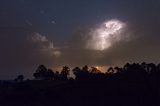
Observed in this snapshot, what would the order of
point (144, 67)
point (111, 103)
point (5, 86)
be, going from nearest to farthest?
point (111, 103), point (144, 67), point (5, 86)

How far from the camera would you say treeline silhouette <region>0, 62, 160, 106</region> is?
14088 centimetres

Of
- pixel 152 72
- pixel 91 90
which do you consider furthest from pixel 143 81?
pixel 91 90

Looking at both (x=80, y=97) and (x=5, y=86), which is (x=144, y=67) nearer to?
(x=80, y=97)

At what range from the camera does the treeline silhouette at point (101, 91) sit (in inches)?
5546

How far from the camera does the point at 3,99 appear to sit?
147 metres

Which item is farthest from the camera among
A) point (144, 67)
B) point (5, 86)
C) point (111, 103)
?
point (5, 86)

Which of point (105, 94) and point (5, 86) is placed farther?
point (5, 86)

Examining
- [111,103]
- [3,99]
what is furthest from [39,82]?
[111,103]

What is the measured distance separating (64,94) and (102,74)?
48.6ft

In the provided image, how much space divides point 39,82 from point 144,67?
36446mm

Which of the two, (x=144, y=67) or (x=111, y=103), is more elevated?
(x=144, y=67)

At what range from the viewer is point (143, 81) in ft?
471

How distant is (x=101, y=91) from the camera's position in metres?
142

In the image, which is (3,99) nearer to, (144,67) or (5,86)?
(5,86)
